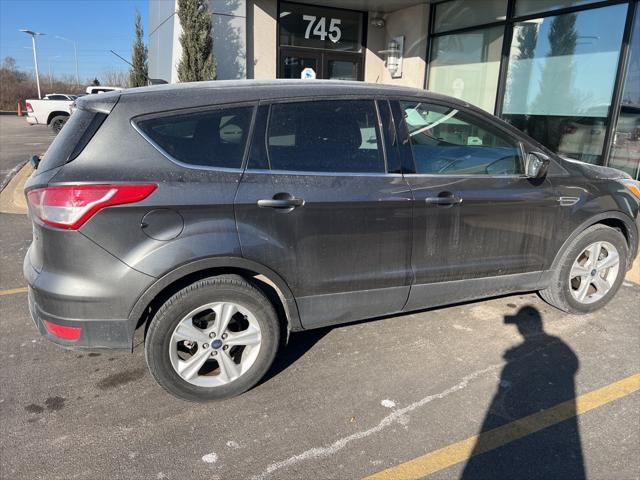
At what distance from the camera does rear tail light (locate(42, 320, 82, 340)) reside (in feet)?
8.64

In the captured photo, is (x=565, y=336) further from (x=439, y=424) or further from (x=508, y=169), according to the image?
(x=439, y=424)

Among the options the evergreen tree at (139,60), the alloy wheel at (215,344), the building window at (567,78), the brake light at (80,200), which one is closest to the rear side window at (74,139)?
the brake light at (80,200)

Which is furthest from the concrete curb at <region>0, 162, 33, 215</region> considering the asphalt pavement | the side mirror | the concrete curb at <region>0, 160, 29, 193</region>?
the side mirror

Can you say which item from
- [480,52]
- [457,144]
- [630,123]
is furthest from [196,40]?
[457,144]

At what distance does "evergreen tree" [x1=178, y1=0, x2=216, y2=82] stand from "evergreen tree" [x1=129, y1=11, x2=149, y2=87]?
7.41m

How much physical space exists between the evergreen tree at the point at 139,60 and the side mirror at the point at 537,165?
15826mm

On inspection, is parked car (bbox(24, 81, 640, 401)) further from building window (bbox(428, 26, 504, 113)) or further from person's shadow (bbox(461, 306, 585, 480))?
building window (bbox(428, 26, 504, 113))

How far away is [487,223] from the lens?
3451 millimetres

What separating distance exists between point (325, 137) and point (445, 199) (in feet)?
2.93

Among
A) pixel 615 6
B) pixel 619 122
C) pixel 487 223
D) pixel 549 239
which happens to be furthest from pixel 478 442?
pixel 615 6

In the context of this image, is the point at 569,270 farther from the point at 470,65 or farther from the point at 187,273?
the point at 470,65

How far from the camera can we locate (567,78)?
8.16 m

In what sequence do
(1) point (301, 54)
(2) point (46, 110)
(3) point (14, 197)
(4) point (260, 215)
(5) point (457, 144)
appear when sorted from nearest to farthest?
1. (4) point (260, 215)
2. (5) point (457, 144)
3. (3) point (14, 197)
4. (1) point (301, 54)
5. (2) point (46, 110)

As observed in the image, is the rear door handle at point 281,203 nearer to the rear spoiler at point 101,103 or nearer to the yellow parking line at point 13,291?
the rear spoiler at point 101,103
